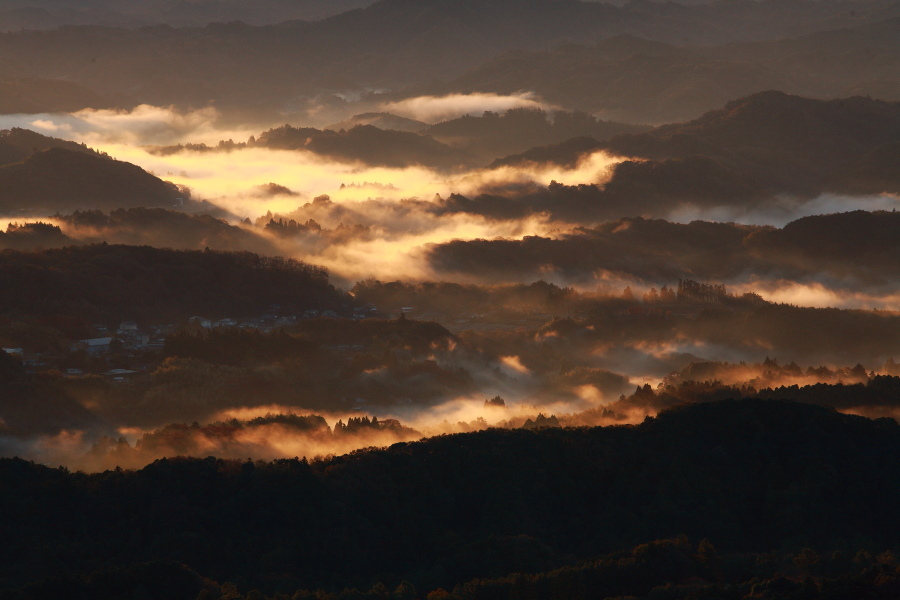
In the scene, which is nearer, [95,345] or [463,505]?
[463,505]

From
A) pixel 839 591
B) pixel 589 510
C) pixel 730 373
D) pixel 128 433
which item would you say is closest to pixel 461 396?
pixel 730 373

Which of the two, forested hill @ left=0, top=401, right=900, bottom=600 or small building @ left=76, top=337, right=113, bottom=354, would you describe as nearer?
forested hill @ left=0, top=401, right=900, bottom=600

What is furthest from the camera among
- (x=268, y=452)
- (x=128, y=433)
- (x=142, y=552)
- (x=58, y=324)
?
(x=58, y=324)

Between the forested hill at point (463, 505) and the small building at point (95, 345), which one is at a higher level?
the small building at point (95, 345)

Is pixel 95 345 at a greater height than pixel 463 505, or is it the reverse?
pixel 95 345

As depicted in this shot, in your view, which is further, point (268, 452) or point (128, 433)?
point (128, 433)

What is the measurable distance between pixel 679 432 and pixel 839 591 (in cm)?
3765

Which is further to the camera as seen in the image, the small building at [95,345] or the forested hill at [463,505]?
the small building at [95,345]

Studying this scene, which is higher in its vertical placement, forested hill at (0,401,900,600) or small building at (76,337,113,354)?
small building at (76,337,113,354)

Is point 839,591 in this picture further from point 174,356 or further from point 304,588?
point 174,356

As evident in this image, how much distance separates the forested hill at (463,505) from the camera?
7956 cm

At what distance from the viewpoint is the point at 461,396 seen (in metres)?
169

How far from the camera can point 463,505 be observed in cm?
8894

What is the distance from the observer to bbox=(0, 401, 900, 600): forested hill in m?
79.6
